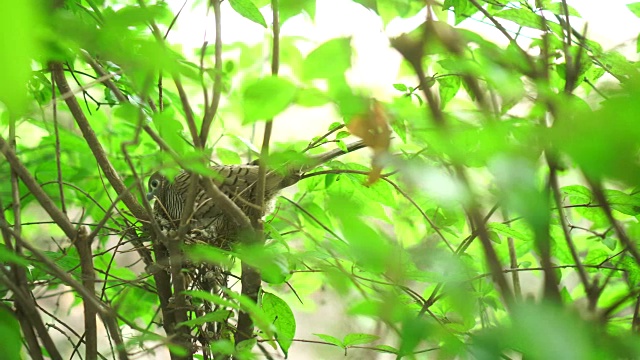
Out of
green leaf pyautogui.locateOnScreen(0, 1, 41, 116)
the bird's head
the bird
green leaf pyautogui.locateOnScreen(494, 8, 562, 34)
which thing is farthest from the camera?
the bird's head

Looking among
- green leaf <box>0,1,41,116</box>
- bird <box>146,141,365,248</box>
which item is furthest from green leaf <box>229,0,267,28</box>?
green leaf <box>0,1,41,116</box>

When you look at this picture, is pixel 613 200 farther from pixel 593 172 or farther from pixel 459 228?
pixel 593 172

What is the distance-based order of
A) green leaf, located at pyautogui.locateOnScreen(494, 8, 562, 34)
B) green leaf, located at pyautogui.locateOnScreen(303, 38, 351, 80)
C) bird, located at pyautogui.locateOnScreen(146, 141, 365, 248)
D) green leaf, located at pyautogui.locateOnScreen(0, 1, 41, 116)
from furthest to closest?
bird, located at pyautogui.locateOnScreen(146, 141, 365, 248) < green leaf, located at pyautogui.locateOnScreen(494, 8, 562, 34) < green leaf, located at pyautogui.locateOnScreen(303, 38, 351, 80) < green leaf, located at pyautogui.locateOnScreen(0, 1, 41, 116)

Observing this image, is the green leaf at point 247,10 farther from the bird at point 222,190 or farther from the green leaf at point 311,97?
the green leaf at point 311,97

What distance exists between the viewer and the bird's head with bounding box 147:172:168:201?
109 centimetres

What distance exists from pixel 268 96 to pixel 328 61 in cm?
4

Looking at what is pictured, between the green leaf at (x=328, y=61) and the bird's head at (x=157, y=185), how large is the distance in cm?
82

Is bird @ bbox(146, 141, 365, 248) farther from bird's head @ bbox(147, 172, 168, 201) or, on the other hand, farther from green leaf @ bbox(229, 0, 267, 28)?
green leaf @ bbox(229, 0, 267, 28)

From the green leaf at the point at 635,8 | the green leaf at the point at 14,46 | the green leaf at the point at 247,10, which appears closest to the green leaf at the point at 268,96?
the green leaf at the point at 14,46

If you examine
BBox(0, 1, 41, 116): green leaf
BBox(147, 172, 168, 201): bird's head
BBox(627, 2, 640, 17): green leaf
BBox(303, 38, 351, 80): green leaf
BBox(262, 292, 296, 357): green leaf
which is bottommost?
BBox(0, 1, 41, 116): green leaf

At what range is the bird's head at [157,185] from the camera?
1090 mm

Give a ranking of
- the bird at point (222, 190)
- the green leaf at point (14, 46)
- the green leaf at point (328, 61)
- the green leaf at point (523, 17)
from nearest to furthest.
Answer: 1. the green leaf at point (14, 46)
2. the green leaf at point (328, 61)
3. the green leaf at point (523, 17)
4. the bird at point (222, 190)

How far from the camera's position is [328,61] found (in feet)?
0.96

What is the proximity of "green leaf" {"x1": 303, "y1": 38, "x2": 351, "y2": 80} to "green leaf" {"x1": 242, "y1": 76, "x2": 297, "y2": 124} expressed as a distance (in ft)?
0.06
